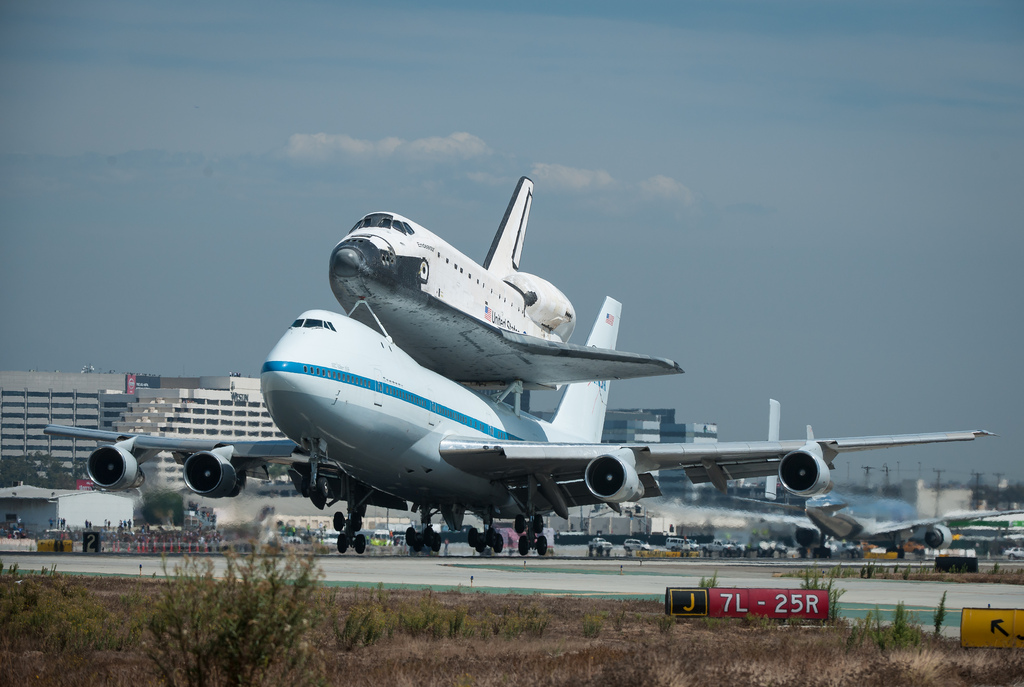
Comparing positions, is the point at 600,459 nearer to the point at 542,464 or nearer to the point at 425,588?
the point at 542,464

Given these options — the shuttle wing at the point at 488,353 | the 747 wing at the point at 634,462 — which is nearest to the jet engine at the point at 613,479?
the 747 wing at the point at 634,462

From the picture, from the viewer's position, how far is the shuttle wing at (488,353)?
1491 inches

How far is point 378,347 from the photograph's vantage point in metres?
31.9

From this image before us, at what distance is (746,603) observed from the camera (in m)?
19.9

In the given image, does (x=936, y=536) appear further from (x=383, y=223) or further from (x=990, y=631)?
(x=990, y=631)

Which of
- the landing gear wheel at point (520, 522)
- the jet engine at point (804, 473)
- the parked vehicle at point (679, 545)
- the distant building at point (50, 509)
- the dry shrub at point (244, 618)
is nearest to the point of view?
the dry shrub at point (244, 618)

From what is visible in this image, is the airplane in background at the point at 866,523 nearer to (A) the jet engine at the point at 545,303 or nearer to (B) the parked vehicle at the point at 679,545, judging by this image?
(B) the parked vehicle at the point at 679,545

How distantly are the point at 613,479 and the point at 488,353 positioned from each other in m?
8.51

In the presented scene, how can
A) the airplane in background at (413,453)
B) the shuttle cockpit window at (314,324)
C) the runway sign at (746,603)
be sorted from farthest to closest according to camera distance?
the shuttle cockpit window at (314,324) < the airplane in background at (413,453) < the runway sign at (746,603)

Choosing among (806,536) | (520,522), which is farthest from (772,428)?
(520,522)

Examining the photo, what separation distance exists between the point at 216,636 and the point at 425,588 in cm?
1701

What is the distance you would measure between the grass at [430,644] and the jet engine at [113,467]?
17687 mm

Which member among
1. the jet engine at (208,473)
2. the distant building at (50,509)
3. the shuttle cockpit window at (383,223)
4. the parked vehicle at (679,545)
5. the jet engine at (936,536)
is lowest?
the parked vehicle at (679,545)

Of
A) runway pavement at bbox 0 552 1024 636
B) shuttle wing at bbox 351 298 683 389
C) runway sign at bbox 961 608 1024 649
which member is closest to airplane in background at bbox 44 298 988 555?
shuttle wing at bbox 351 298 683 389
